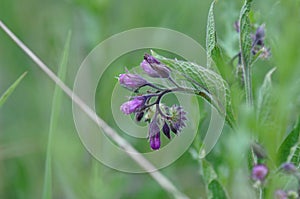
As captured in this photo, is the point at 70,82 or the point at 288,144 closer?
the point at 288,144

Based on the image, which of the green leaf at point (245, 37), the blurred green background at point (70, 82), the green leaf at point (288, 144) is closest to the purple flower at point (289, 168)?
the green leaf at point (288, 144)

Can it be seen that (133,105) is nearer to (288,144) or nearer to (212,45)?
(212,45)

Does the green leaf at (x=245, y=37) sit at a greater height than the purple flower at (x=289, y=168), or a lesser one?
greater

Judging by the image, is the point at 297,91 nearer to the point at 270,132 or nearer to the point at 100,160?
the point at 270,132

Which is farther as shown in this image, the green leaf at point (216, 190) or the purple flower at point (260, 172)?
the green leaf at point (216, 190)

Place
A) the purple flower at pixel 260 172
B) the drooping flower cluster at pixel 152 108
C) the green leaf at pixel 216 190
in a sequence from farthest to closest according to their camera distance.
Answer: the green leaf at pixel 216 190 → the drooping flower cluster at pixel 152 108 → the purple flower at pixel 260 172

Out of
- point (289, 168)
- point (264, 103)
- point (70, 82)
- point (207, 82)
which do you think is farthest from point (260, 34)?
point (70, 82)

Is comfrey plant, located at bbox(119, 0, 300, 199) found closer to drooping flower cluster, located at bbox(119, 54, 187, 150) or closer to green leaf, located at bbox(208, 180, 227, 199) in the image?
drooping flower cluster, located at bbox(119, 54, 187, 150)

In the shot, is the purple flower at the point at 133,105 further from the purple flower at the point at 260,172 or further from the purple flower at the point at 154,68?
the purple flower at the point at 260,172
